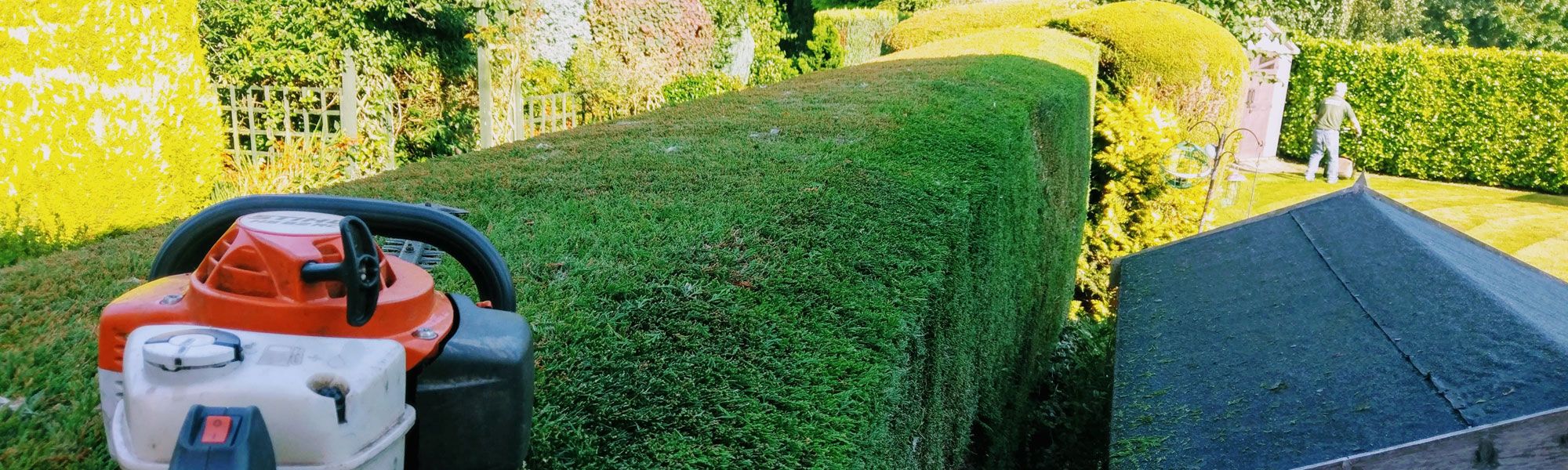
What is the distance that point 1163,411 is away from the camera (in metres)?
3.61

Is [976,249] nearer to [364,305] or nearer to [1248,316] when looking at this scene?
[1248,316]

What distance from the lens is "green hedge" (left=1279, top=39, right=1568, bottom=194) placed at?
19.9m

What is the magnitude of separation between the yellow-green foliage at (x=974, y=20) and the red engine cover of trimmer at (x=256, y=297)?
15.8 meters

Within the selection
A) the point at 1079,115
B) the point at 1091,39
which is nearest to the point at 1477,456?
the point at 1079,115

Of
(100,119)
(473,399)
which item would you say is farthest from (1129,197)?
(473,399)

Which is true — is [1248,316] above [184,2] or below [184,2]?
below

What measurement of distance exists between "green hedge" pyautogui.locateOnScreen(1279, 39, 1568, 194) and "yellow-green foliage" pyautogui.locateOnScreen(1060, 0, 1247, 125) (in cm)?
Answer: 974

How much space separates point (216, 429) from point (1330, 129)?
890 inches

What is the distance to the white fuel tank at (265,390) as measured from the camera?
84cm

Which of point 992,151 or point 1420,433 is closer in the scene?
point 1420,433

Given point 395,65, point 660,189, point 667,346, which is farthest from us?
point 395,65

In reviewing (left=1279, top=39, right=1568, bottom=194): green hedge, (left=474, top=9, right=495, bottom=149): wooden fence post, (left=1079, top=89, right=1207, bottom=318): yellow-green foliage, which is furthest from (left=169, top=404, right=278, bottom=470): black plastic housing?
(left=1279, top=39, right=1568, bottom=194): green hedge

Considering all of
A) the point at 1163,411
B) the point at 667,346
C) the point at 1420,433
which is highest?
the point at 667,346

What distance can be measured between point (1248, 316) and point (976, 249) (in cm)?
144
